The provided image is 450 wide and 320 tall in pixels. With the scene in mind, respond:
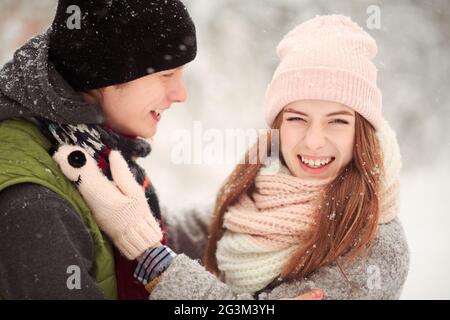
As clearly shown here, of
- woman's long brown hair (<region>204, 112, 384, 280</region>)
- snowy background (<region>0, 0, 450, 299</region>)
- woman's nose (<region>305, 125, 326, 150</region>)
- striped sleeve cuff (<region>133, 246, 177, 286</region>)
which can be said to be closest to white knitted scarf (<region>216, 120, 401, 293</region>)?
woman's long brown hair (<region>204, 112, 384, 280</region>)

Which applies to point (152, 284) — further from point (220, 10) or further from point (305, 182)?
point (220, 10)

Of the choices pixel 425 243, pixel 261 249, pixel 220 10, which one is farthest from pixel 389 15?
pixel 261 249

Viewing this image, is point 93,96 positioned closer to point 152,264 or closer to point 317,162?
point 152,264

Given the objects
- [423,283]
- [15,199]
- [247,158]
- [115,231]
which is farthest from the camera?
[423,283]

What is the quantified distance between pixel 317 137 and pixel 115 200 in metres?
0.71

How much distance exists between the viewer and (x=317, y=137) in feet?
5.80

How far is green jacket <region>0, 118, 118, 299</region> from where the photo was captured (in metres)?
1.51

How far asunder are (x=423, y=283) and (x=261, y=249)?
131cm

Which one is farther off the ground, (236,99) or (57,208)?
(236,99)

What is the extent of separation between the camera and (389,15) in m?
3.40

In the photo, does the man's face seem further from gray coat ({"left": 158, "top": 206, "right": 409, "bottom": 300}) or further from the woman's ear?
gray coat ({"left": 158, "top": 206, "right": 409, "bottom": 300})

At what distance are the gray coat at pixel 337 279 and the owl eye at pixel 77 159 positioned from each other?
0.43 m

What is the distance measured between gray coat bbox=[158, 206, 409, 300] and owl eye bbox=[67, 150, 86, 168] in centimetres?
43
